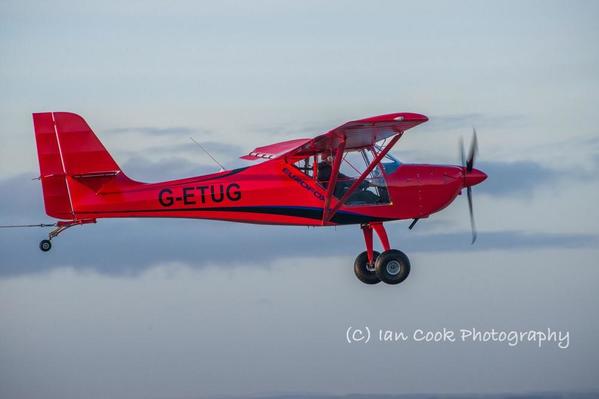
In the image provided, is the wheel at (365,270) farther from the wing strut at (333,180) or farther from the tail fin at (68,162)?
the tail fin at (68,162)

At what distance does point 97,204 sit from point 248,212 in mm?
3230

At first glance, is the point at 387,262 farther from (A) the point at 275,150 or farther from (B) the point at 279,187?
(A) the point at 275,150

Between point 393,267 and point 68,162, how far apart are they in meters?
7.29

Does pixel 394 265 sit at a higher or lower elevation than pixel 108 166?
lower

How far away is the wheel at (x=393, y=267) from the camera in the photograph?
3625cm

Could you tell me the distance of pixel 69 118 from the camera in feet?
117

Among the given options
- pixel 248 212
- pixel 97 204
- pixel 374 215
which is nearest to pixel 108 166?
pixel 97 204

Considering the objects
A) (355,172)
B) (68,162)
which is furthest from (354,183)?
(68,162)

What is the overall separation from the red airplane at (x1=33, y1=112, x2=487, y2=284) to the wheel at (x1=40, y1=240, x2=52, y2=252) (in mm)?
21

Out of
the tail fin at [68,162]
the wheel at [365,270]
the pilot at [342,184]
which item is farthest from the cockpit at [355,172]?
the tail fin at [68,162]

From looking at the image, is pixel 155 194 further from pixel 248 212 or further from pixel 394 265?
pixel 394 265

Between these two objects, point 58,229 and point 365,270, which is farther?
point 365,270

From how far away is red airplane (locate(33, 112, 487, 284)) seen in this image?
116ft

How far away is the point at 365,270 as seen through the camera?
37.3m
